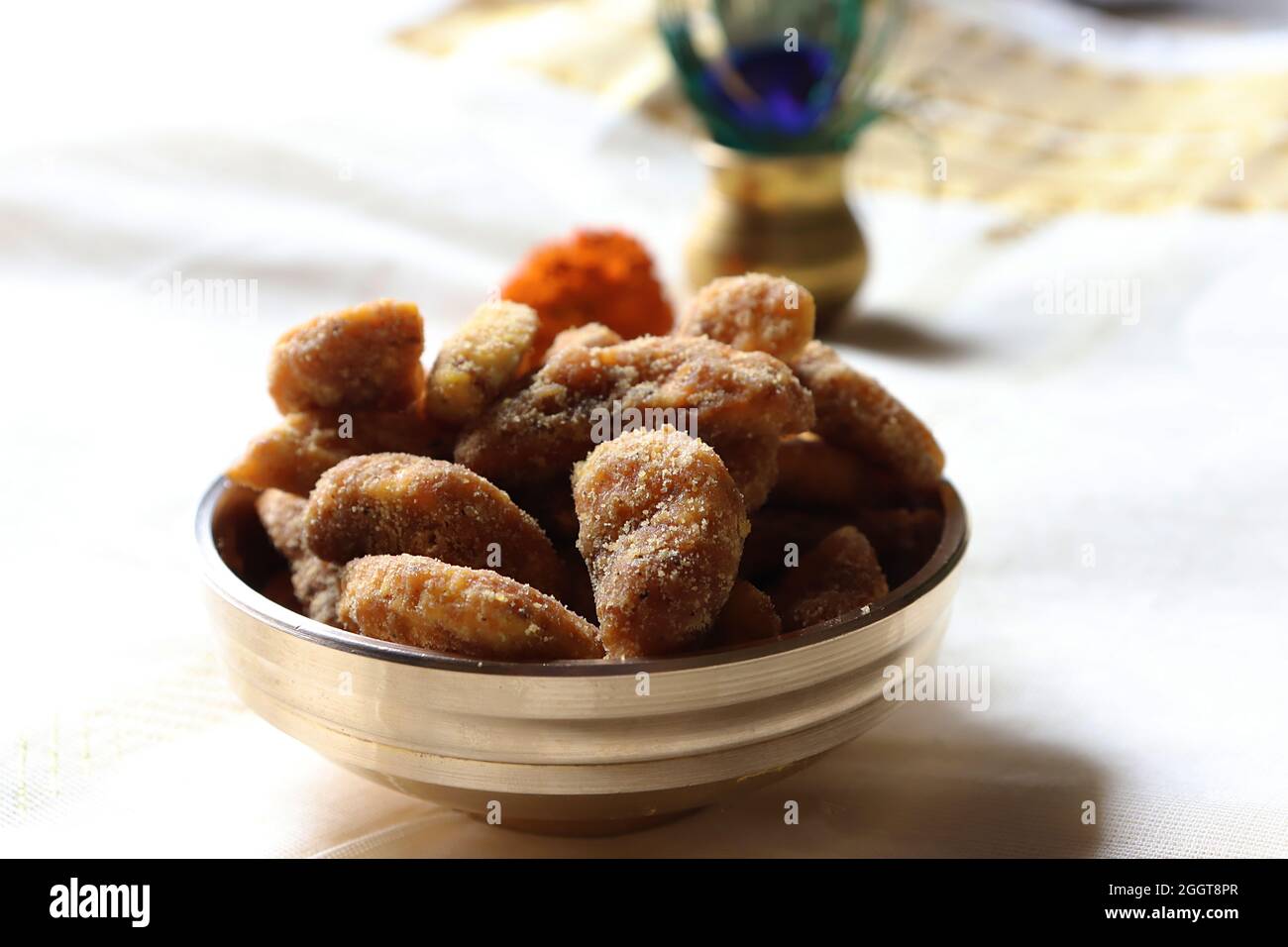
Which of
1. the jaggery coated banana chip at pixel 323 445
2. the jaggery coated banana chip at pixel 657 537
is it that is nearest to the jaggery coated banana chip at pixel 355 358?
the jaggery coated banana chip at pixel 323 445

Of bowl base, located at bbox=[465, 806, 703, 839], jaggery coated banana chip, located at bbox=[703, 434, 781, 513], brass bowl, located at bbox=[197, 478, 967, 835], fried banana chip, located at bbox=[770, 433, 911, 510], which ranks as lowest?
bowl base, located at bbox=[465, 806, 703, 839]

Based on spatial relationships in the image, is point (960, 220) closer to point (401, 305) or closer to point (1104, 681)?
point (1104, 681)

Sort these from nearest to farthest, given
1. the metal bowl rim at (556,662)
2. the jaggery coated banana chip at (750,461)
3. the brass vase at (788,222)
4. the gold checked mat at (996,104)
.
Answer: the metal bowl rim at (556,662)
the jaggery coated banana chip at (750,461)
the brass vase at (788,222)
the gold checked mat at (996,104)

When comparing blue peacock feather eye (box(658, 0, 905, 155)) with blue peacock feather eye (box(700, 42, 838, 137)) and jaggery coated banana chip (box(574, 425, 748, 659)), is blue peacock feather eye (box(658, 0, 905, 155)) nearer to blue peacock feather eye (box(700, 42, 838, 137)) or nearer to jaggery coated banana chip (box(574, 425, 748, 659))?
blue peacock feather eye (box(700, 42, 838, 137))

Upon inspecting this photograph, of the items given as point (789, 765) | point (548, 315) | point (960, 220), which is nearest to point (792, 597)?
point (789, 765)

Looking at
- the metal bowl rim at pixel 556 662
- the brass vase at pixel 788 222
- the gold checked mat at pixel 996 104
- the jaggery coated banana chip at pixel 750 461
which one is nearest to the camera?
the metal bowl rim at pixel 556 662

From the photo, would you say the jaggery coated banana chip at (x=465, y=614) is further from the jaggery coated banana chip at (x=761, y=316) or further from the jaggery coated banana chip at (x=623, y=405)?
the jaggery coated banana chip at (x=761, y=316)

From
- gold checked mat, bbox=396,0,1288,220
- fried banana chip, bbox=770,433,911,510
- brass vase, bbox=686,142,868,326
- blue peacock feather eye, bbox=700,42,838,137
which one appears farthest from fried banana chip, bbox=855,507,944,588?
gold checked mat, bbox=396,0,1288,220
